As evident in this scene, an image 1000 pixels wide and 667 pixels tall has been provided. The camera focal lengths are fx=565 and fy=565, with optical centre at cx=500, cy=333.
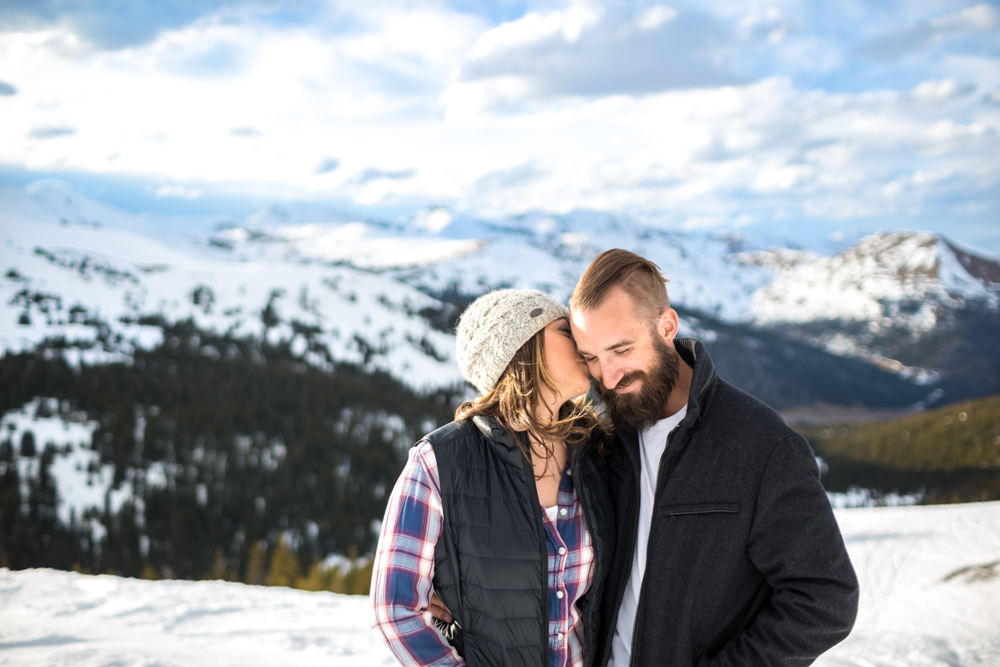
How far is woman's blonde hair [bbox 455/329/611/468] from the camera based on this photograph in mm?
2973

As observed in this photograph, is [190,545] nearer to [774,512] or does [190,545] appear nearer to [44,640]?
[44,640]

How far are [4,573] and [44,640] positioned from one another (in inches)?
110

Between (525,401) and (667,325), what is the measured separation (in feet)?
2.89

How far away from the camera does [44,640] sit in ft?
17.3

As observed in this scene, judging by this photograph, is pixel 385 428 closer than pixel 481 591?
No

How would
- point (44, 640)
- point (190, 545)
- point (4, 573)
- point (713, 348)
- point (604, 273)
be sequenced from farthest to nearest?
point (713, 348) → point (190, 545) → point (4, 573) → point (44, 640) → point (604, 273)

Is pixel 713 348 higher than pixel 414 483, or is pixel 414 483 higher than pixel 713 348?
pixel 414 483

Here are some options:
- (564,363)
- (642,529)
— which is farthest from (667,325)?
(642,529)

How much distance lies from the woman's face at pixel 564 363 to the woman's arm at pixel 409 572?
0.88 meters

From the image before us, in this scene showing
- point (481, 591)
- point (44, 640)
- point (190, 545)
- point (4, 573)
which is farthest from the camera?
point (190, 545)

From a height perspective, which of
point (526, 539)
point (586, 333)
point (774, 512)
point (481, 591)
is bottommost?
point (481, 591)

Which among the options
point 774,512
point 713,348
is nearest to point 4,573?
point 774,512

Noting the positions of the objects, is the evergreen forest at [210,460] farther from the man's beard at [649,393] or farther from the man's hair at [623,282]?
the man's hair at [623,282]

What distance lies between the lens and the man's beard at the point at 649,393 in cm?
300
